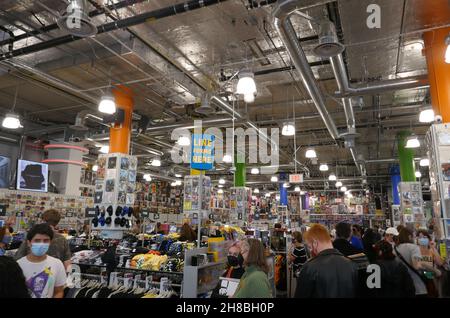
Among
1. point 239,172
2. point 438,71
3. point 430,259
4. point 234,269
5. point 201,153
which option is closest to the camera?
point 234,269

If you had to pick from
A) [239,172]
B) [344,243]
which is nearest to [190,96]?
[344,243]

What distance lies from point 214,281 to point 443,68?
5.40 m

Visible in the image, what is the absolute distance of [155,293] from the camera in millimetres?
4270

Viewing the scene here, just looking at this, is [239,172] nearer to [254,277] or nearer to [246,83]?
[246,83]

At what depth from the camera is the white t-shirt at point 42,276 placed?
9.22 ft

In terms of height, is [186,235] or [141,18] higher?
[141,18]

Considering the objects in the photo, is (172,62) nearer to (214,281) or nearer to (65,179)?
(214,281)

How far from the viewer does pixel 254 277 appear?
2.85 metres

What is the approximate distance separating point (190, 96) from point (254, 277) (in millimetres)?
6852

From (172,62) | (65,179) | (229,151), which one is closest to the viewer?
(172,62)

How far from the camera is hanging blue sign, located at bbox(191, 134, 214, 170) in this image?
5.30 metres

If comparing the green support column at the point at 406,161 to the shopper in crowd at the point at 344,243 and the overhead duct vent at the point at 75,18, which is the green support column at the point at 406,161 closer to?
the shopper in crowd at the point at 344,243

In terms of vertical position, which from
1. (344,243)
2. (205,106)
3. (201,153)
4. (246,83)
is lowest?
(344,243)
